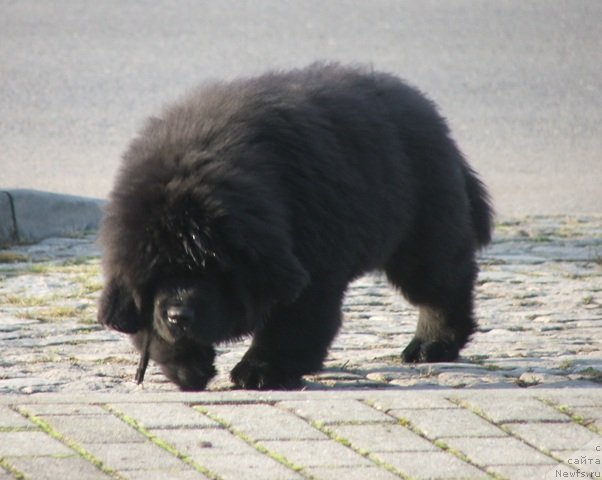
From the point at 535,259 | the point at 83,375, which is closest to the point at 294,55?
the point at 535,259

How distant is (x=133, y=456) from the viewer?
3.78 metres

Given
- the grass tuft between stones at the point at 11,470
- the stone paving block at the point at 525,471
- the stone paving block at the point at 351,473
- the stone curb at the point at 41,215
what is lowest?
the stone curb at the point at 41,215

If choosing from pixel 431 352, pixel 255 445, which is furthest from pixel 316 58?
pixel 255 445

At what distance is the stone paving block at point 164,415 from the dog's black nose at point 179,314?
43 centimetres

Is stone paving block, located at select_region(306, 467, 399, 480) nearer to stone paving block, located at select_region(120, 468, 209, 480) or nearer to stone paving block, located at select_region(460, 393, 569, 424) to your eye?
stone paving block, located at select_region(120, 468, 209, 480)

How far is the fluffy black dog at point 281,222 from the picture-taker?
4.66 metres

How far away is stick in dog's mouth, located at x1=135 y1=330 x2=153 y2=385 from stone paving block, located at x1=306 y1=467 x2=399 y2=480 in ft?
4.79

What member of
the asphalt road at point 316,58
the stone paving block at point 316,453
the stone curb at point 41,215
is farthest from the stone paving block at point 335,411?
the asphalt road at point 316,58

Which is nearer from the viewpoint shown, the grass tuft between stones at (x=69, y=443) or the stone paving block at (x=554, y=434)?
the grass tuft between stones at (x=69, y=443)

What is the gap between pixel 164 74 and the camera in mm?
13289

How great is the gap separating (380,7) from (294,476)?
43.3 ft

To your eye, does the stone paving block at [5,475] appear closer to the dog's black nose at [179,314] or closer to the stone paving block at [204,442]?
the stone paving block at [204,442]

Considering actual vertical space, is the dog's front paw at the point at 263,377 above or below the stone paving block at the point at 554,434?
below

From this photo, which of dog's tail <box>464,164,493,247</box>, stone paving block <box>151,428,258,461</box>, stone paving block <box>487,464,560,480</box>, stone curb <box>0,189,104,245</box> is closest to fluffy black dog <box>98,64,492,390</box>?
dog's tail <box>464,164,493,247</box>
